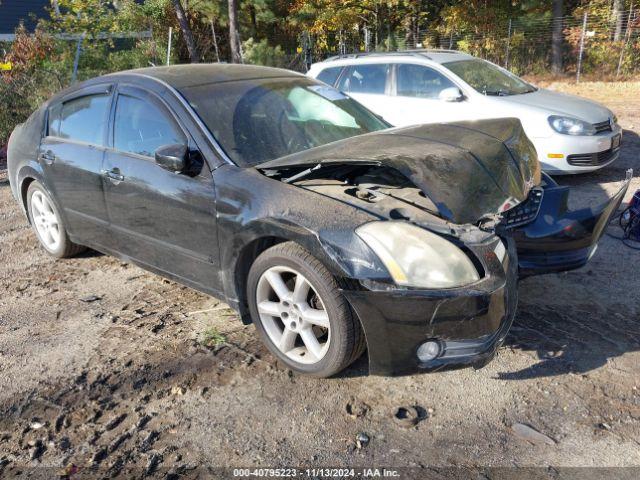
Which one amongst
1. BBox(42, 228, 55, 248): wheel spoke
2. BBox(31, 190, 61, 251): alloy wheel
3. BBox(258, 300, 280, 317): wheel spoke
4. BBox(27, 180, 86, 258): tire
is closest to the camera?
BBox(258, 300, 280, 317): wheel spoke

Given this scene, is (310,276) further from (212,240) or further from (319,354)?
(212,240)

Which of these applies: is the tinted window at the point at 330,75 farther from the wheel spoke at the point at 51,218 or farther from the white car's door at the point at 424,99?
the wheel spoke at the point at 51,218

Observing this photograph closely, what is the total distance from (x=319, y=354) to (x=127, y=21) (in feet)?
64.4

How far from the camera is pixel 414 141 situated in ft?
11.5

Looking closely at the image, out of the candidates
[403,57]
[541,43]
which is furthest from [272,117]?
[541,43]

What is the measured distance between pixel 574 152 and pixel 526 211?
3806 millimetres

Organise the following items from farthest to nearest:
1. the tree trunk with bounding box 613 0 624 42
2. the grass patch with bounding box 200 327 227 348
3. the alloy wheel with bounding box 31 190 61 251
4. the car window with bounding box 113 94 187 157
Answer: the tree trunk with bounding box 613 0 624 42 < the alloy wheel with bounding box 31 190 61 251 < the car window with bounding box 113 94 187 157 < the grass patch with bounding box 200 327 227 348

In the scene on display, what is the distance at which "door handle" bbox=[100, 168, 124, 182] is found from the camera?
12.9ft

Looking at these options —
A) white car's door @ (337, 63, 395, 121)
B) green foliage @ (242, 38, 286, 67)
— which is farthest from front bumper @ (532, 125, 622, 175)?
green foliage @ (242, 38, 286, 67)

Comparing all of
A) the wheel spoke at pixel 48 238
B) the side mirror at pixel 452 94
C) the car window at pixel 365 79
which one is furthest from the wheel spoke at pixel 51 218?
the side mirror at pixel 452 94

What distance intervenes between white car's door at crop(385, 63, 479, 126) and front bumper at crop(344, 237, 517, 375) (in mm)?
5299

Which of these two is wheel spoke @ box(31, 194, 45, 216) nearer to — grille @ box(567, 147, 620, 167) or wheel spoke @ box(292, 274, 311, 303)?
wheel spoke @ box(292, 274, 311, 303)

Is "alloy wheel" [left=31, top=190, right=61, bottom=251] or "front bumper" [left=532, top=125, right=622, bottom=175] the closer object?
"alloy wheel" [left=31, top=190, right=61, bottom=251]

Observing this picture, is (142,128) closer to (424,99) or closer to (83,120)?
(83,120)
